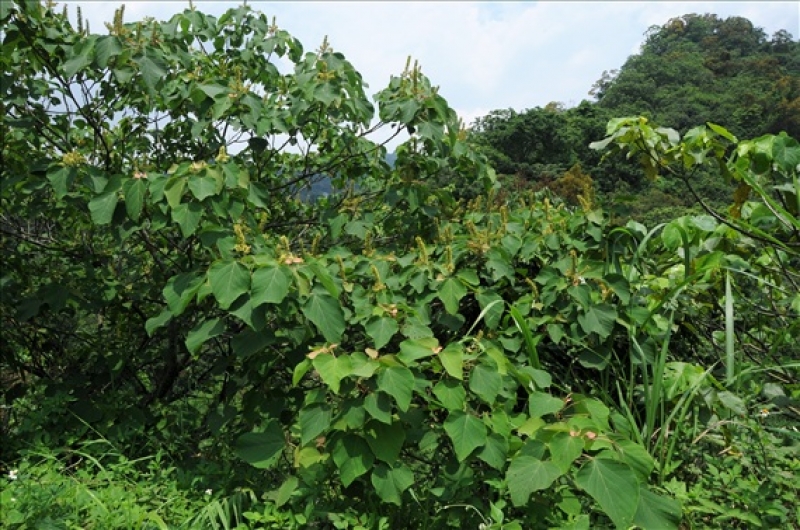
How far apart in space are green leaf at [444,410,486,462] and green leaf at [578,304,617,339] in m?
0.67

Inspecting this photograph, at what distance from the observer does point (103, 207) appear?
7.58 ft

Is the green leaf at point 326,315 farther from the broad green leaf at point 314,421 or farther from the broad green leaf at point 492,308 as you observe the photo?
the broad green leaf at point 492,308

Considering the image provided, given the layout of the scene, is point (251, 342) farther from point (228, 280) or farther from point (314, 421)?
point (314, 421)

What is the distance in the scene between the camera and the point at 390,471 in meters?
1.89

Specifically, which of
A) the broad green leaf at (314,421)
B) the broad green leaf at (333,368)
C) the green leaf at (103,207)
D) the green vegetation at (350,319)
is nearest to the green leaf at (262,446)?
the green vegetation at (350,319)

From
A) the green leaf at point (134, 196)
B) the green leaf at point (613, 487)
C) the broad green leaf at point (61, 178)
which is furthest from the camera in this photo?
the broad green leaf at point (61, 178)

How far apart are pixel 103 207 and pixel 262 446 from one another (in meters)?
1.01

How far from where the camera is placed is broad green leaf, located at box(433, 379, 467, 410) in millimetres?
1891

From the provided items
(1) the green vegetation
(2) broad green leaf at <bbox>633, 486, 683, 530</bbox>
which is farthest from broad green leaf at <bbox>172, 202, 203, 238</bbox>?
(2) broad green leaf at <bbox>633, 486, 683, 530</bbox>

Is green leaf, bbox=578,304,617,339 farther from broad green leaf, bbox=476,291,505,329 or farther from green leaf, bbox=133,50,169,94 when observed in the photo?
green leaf, bbox=133,50,169,94

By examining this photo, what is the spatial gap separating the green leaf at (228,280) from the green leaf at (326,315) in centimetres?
20

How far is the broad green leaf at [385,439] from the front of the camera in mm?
1876

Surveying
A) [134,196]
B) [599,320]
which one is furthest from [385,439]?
[134,196]

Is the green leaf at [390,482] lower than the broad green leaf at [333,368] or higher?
lower
